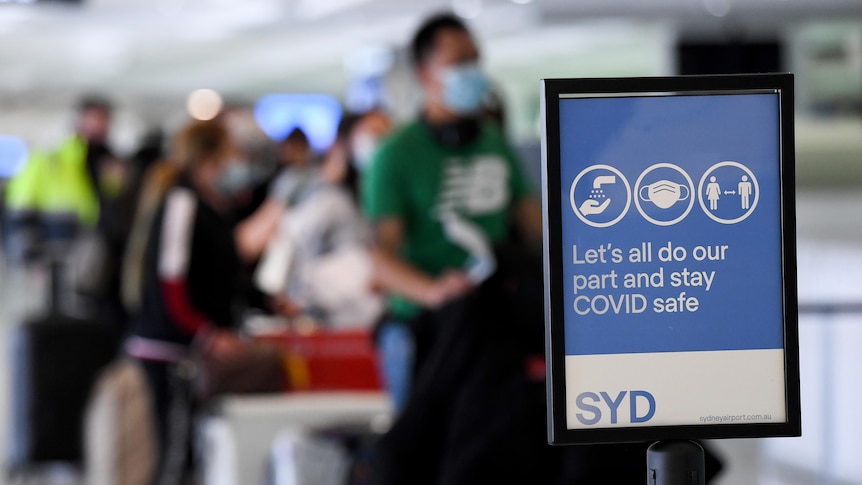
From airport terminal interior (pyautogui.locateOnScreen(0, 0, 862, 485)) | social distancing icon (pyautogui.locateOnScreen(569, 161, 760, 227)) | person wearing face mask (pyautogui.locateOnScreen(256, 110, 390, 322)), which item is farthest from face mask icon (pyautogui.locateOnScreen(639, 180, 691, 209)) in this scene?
person wearing face mask (pyautogui.locateOnScreen(256, 110, 390, 322))

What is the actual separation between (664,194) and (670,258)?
55 millimetres

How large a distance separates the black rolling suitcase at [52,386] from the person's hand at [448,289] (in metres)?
2.91

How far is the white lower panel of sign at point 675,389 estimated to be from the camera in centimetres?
116

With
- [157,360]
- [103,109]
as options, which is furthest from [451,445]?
[103,109]

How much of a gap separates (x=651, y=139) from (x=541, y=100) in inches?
3.9

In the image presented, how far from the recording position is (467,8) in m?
10.4

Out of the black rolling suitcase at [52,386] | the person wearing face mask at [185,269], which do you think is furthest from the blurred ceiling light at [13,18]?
the person wearing face mask at [185,269]

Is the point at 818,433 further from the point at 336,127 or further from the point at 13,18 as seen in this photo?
the point at 13,18

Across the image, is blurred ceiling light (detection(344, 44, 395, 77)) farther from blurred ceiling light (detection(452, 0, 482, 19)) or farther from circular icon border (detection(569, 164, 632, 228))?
circular icon border (detection(569, 164, 632, 228))

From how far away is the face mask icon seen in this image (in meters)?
1.18

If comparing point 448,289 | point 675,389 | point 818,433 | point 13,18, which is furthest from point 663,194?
point 13,18

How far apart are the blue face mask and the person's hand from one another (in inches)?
18.0

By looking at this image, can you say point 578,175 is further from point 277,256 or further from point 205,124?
point 277,256

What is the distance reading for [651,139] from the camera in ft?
3.87
